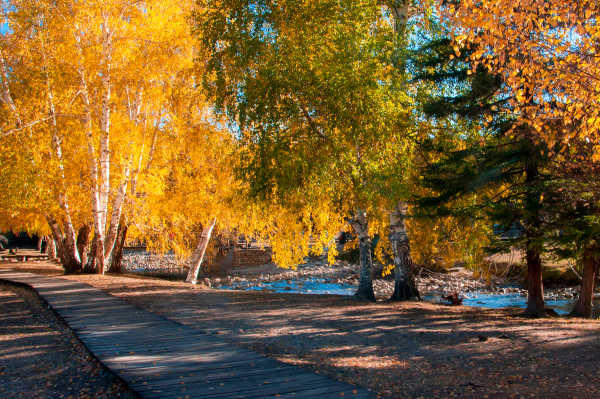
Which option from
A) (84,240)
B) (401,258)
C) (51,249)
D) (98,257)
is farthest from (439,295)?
(51,249)

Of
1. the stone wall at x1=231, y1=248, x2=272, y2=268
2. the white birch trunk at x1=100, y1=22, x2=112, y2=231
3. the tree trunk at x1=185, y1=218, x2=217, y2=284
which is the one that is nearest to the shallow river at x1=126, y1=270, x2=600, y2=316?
the tree trunk at x1=185, y1=218, x2=217, y2=284

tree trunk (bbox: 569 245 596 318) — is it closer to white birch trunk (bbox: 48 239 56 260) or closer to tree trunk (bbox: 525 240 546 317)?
tree trunk (bbox: 525 240 546 317)

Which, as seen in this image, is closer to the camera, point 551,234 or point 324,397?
point 324,397

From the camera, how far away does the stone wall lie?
130ft

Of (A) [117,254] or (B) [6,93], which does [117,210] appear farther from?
(B) [6,93]

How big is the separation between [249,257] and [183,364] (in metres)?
35.2

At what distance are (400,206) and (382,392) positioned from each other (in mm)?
8450

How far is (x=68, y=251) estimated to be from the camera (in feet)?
59.1

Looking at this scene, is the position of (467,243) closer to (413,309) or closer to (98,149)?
(413,309)

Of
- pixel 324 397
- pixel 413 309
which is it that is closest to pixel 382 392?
pixel 324 397

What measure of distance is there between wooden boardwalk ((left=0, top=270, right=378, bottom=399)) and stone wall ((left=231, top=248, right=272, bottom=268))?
102ft

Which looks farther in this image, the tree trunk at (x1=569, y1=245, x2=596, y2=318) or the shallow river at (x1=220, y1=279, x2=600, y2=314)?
the shallow river at (x1=220, y1=279, x2=600, y2=314)

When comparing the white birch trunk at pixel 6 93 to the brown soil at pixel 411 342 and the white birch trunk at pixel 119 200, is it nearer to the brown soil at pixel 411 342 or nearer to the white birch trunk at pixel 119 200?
the white birch trunk at pixel 119 200

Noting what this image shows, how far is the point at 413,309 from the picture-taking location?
11.3m
